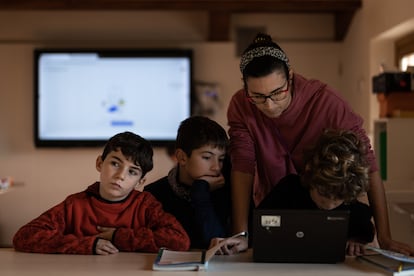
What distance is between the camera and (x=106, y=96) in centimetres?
482

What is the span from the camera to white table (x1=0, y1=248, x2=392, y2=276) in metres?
1.49

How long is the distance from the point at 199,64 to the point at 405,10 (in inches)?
75.7

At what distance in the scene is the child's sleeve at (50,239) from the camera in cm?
172

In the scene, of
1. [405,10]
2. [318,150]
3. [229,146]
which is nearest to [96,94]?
[405,10]

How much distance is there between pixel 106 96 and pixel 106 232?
313 centimetres

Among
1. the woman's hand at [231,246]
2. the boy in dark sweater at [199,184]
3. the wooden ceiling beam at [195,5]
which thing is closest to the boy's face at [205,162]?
the boy in dark sweater at [199,184]

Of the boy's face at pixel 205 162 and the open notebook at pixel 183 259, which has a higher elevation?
the boy's face at pixel 205 162

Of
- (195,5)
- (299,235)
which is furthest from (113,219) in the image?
(195,5)

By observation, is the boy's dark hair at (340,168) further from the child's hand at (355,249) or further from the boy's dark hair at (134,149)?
the boy's dark hair at (134,149)

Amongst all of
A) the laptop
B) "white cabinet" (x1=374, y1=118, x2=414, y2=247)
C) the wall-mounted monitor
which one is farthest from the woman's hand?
the wall-mounted monitor

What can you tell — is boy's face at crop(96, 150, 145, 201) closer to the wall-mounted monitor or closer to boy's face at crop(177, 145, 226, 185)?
boy's face at crop(177, 145, 226, 185)

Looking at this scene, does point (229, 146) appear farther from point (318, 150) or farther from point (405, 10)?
point (405, 10)

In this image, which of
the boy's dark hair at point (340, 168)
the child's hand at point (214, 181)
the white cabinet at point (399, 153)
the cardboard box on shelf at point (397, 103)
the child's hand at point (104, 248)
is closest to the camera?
the boy's dark hair at point (340, 168)

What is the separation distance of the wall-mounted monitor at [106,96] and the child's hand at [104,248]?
3074 millimetres
